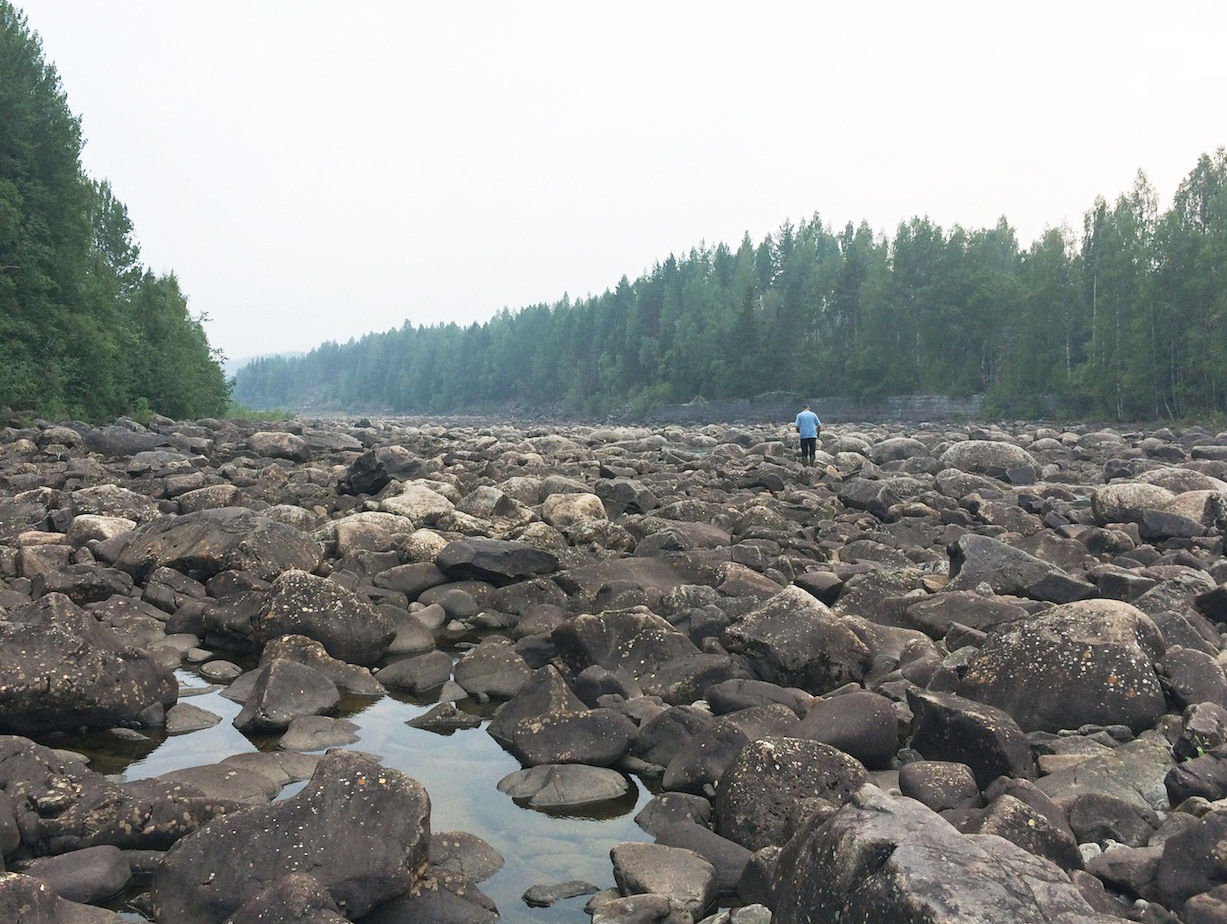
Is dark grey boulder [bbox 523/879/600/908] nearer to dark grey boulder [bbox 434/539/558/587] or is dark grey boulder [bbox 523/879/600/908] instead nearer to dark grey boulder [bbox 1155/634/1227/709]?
dark grey boulder [bbox 1155/634/1227/709]

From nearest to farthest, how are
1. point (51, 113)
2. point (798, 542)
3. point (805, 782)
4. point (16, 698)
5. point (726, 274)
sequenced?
point (805, 782) → point (16, 698) → point (798, 542) → point (51, 113) → point (726, 274)

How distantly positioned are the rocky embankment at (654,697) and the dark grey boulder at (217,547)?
5 centimetres

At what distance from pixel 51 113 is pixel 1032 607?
30.4 meters

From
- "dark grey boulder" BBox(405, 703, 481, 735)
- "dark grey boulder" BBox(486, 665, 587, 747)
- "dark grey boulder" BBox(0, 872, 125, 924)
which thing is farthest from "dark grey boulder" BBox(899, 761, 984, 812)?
"dark grey boulder" BBox(0, 872, 125, 924)

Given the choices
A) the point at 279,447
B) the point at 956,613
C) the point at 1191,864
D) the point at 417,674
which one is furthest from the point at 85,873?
the point at 279,447

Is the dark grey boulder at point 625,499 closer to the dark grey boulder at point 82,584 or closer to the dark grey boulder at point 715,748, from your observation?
the dark grey boulder at point 82,584

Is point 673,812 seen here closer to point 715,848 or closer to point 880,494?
point 715,848

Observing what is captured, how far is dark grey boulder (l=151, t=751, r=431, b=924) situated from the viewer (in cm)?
340

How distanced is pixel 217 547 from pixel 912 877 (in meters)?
7.63

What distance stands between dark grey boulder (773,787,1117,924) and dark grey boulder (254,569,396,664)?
4521 millimetres

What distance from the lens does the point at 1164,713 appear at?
5.06 metres

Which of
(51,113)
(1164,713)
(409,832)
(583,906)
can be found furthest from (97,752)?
(51,113)

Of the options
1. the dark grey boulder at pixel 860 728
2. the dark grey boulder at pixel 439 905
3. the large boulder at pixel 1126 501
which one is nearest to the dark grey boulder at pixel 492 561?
the dark grey boulder at pixel 860 728

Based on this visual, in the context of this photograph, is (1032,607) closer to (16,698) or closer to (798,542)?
(798,542)
